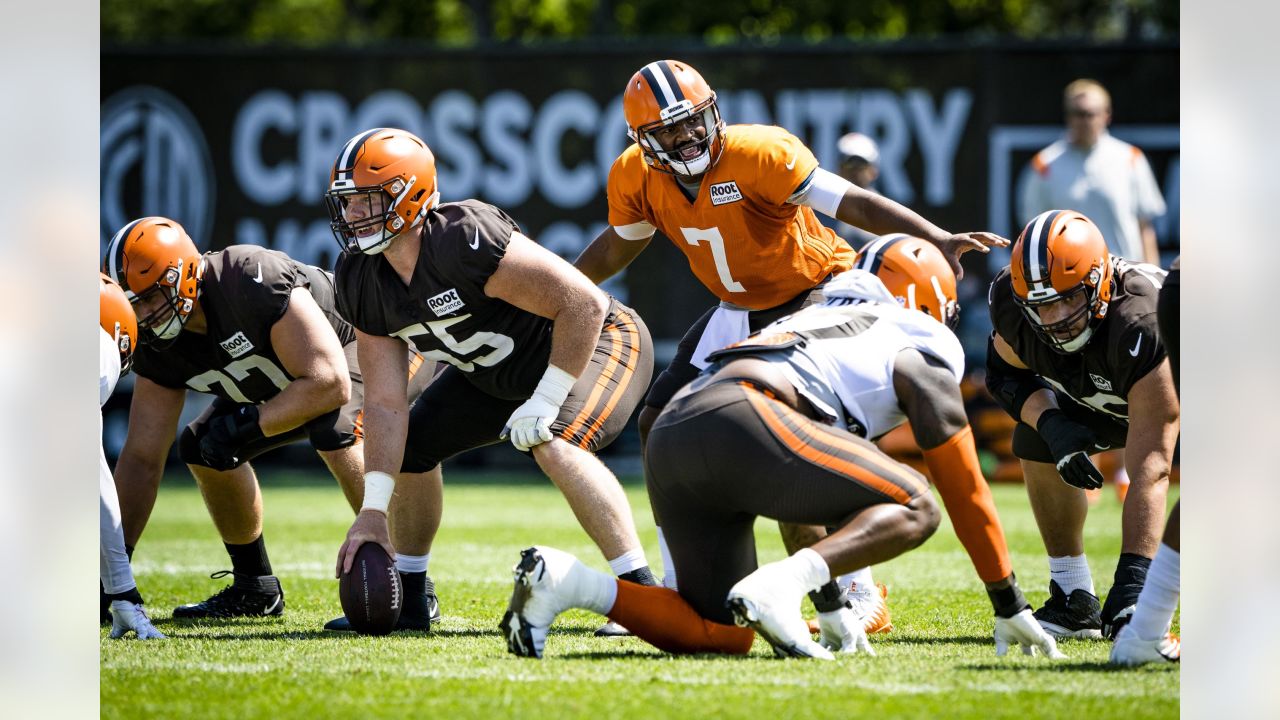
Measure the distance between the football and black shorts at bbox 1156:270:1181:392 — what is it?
2201mm

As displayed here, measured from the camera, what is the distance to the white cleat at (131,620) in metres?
4.27

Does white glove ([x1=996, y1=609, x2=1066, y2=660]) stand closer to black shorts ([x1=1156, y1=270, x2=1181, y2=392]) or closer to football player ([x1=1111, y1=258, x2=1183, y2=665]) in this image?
football player ([x1=1111, y1=258, x2=1183, y2=665])

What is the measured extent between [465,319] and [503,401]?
1.63ft

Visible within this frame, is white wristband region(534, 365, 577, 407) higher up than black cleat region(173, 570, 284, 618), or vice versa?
white wristband region(534, 365, 577, 407)

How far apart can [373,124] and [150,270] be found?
625 centimetres

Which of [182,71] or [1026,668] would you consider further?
[182,71]

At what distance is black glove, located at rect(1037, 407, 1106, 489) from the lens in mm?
4297

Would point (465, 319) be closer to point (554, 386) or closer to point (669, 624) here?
point (554, 386)

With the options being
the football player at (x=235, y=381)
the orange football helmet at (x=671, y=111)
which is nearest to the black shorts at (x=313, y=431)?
the football player at (x=235, y=381)

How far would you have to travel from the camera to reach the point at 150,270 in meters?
4.57

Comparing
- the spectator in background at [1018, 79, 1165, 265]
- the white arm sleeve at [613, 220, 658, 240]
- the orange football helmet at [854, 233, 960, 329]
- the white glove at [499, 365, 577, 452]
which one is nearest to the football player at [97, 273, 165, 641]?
the white glove at [499, 365, 577, 452]

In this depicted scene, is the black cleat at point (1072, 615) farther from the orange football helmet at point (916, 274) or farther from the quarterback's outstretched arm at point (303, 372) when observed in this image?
the quarterback's outstretched arm at point (303, 372)
